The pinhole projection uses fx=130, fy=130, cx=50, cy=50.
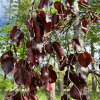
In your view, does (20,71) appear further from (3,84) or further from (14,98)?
(3,84)

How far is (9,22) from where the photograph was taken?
5.92 metres

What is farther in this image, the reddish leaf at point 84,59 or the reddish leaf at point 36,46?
the reddish leaf at point 84,59

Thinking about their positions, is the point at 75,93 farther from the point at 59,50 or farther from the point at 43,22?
the point at 43,22

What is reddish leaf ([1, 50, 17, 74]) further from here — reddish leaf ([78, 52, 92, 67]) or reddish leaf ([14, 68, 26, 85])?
reddish leaf ([78, 52, 92, 67])

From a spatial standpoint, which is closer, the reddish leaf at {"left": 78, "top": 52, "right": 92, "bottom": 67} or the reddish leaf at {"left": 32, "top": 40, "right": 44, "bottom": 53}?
the reddish leaf at {"left": 32, "top": 40, "right": 44, "bottom": 53}

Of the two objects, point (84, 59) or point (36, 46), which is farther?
point (84, 59)

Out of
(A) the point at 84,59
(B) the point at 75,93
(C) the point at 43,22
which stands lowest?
(B) the point at 75,93

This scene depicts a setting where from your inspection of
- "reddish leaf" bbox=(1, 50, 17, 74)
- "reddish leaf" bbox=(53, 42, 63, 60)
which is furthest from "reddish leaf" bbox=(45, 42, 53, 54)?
"reddish leaf" bbox=(1, 50, 17, 74)

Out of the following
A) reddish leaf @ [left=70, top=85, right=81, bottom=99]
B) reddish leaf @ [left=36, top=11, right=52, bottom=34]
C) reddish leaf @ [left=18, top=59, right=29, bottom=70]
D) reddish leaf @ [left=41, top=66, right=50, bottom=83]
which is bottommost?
reddish leaf @ [left=70, top=85, right=81, bottom=99]

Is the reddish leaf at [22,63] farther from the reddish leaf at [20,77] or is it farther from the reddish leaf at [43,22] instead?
the reddish leaf at [43,22]

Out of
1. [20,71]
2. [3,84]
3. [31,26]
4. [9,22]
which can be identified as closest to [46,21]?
[31,26]

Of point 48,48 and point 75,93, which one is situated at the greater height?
point 48,48

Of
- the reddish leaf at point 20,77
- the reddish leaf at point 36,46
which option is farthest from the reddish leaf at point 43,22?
the reddish leaf at point 20,77

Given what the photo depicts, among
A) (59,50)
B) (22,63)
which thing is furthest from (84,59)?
(22,63)
